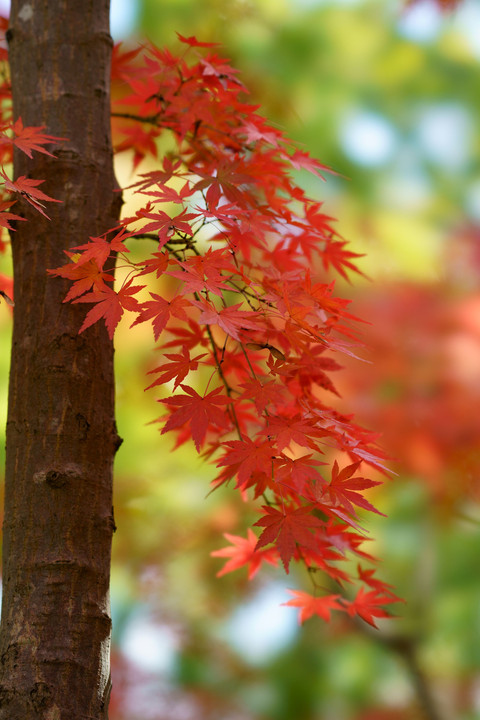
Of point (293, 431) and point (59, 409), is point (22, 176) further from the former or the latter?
point (293, 431)

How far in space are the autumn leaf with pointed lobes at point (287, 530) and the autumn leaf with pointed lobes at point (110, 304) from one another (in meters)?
0.37

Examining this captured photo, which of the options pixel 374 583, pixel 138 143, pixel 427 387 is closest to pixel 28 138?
pixel 138 143

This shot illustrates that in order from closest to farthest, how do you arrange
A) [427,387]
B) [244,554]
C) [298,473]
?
[298,473], [244,554], [427,387]

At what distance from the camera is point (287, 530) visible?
1083 mm

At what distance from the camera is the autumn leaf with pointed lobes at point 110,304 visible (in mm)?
1090

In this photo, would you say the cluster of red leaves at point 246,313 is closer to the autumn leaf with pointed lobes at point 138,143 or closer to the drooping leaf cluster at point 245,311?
the drooping leaf cluster at point 245,311

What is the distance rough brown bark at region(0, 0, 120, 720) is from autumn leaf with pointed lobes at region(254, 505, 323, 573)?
0.91 feet

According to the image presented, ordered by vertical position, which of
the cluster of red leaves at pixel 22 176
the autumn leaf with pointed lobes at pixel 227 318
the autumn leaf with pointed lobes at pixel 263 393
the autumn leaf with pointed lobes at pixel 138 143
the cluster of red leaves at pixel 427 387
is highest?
the cluster of red leaves at pixel 427 387

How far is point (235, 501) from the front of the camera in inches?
212

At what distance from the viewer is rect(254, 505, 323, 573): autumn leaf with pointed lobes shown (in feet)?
3.49

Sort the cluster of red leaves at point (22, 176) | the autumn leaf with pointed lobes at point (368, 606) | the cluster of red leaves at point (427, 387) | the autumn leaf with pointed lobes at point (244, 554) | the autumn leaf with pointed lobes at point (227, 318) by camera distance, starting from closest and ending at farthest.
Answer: the autumn leaf with pointed lobes at point (227, 318)
the cluster of red leaves at point (22, 176)
the autumn leaf with pointed lobes at point (368, 606)
the autumn leaf with pointed lobes at point (244, 554)
the cluster of red leaves at point (427, 387)

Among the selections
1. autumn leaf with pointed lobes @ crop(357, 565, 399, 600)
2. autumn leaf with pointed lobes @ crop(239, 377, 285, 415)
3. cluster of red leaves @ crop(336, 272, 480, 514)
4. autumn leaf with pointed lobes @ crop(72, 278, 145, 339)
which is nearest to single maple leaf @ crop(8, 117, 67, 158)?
autumn leaf with pointed lobes @ crop(72, 278, 145, 339)

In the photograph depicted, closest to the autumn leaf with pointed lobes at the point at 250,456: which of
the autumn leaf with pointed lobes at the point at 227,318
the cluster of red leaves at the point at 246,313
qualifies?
the cluster of red leaves at the point at 246,313

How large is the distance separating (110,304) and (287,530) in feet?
1.43
